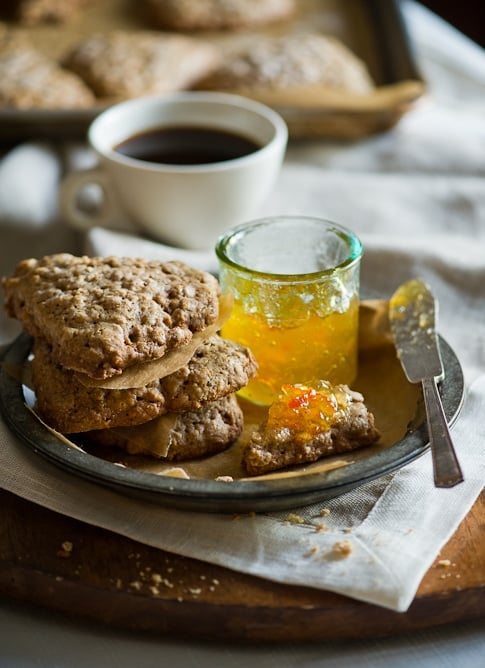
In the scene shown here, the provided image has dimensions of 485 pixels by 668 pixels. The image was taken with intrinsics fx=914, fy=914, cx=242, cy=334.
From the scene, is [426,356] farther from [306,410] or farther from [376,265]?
[376,265]

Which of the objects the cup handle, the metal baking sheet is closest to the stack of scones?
the cup handle

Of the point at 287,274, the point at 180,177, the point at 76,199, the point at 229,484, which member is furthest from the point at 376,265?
the point at 229,484

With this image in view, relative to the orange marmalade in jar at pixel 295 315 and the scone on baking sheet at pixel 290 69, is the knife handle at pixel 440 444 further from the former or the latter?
the scone on baking sheet at pixel 290 69

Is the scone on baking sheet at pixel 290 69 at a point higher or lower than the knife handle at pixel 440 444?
lower

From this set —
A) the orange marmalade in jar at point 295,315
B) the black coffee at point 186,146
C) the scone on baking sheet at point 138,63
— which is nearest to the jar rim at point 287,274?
the orange marmalade in jar at point 295,315

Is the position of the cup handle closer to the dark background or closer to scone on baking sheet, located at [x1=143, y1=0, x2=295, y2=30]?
scone on baking sheet, located at [x1=143, y1=0, x2=295, y2=30]
